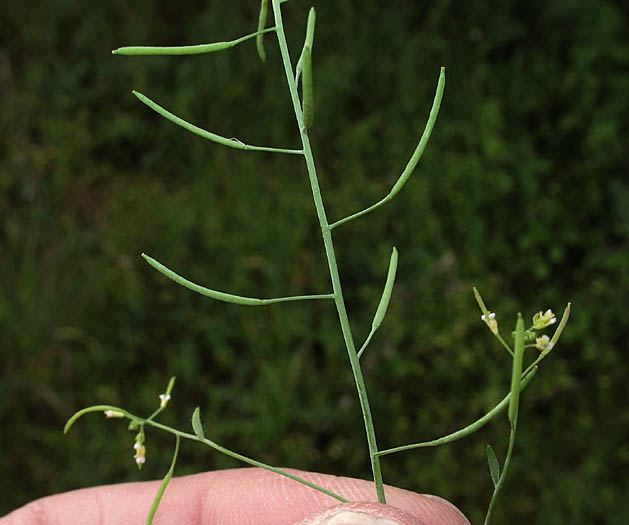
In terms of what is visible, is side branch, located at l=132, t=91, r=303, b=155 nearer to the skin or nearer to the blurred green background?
the skin

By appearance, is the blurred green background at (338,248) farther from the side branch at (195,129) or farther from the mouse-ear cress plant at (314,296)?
the side branch at (195,129)

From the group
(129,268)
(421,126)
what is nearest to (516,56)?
(421,126)

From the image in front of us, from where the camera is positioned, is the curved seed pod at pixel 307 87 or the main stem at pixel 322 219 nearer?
the curved seed pod at pixel 307 87

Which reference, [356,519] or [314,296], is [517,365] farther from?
[356,519]

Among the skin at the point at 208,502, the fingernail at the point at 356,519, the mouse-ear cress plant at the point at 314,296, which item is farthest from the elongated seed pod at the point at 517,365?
the skin at the point at 208,502

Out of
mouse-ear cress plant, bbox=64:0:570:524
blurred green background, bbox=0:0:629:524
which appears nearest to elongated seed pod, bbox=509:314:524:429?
mouse-ear cress plant, bbox=64:0:570:524

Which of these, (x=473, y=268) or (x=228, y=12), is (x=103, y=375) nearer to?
(x=473, y=268)
